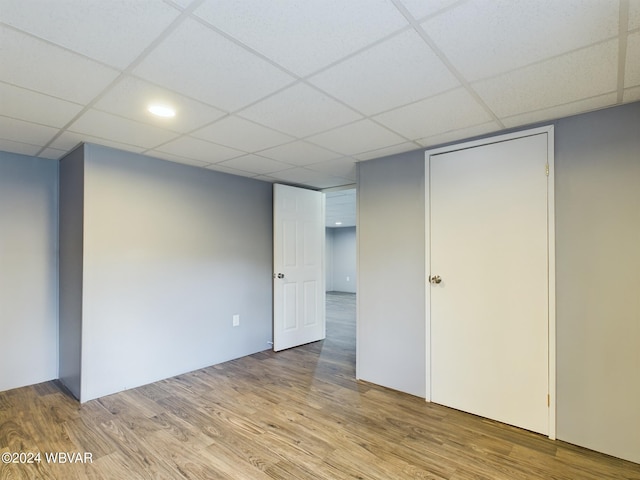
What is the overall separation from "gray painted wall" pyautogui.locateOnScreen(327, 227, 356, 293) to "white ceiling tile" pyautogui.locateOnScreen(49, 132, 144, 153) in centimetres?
810

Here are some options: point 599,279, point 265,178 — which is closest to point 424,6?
point 599,279

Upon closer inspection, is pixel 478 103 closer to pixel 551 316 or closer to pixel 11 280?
pixel 551 316

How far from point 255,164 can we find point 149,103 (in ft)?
4.90

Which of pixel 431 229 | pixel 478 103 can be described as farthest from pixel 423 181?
pixel 478 103

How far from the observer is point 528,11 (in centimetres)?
127

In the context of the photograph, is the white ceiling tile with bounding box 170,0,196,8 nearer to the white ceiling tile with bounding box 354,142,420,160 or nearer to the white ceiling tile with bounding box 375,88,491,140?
the white ceiling tile with bounding box 375,88,491,140

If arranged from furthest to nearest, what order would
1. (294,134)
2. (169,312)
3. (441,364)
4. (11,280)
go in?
(169,312)
(11,280)
(441,364)
(294,134)

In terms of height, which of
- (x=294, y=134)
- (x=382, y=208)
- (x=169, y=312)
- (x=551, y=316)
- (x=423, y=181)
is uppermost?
(x=294, y=134)

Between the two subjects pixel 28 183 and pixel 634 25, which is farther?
pixel 28 183

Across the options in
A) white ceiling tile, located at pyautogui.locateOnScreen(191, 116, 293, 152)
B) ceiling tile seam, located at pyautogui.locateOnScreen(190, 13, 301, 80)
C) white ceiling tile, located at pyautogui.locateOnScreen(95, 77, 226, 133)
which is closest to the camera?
ceiling tile seam, located at pyautogui.locateOnScreen(190, 13, 301, 80)

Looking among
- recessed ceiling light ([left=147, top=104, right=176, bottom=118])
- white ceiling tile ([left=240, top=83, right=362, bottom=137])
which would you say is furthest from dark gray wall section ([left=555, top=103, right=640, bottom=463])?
recessed ceiling light ([left=147, top=104, right=176, bottom=118])

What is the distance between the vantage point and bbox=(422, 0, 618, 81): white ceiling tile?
49.1 inches

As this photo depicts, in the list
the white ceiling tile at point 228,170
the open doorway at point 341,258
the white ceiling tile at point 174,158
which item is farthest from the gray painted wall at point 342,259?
the white ceiling tile at point 174,158

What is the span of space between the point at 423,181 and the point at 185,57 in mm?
2130
